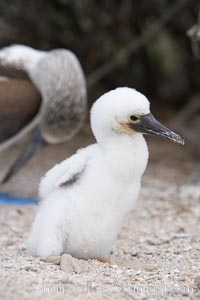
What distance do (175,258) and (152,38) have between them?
14.5ft

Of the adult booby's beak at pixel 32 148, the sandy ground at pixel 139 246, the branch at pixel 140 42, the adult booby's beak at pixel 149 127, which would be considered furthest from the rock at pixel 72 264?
the branch at pixel 140 42

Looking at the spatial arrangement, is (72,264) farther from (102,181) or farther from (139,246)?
(139,246)

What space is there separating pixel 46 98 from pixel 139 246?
5.98 ft

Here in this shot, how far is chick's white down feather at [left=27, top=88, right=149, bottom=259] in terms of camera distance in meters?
3.10

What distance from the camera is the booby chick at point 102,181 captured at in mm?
3104

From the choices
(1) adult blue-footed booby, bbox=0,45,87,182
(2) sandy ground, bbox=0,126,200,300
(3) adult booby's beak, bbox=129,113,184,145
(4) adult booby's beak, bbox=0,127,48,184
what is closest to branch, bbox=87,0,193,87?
(2) sandy ground, bbox=0,126,200,300

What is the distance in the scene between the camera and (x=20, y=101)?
5.35 meters

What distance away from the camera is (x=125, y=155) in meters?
3.10

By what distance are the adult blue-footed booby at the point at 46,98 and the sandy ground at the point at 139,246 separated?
48 centimetres

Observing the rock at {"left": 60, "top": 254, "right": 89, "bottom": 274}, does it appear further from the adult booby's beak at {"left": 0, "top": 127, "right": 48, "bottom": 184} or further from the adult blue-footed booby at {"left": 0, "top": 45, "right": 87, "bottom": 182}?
the adult booby's beak at {"left": 0, "top": 127, "right": 48, "bottom": 184}

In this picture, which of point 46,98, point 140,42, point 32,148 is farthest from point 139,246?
point 140,42

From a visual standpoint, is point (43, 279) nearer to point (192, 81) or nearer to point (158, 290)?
point (158, 290)

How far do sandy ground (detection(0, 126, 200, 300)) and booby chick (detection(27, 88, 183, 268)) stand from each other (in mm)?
135

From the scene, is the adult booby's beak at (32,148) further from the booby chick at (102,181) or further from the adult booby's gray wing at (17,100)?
the booby chick at (102,181)
